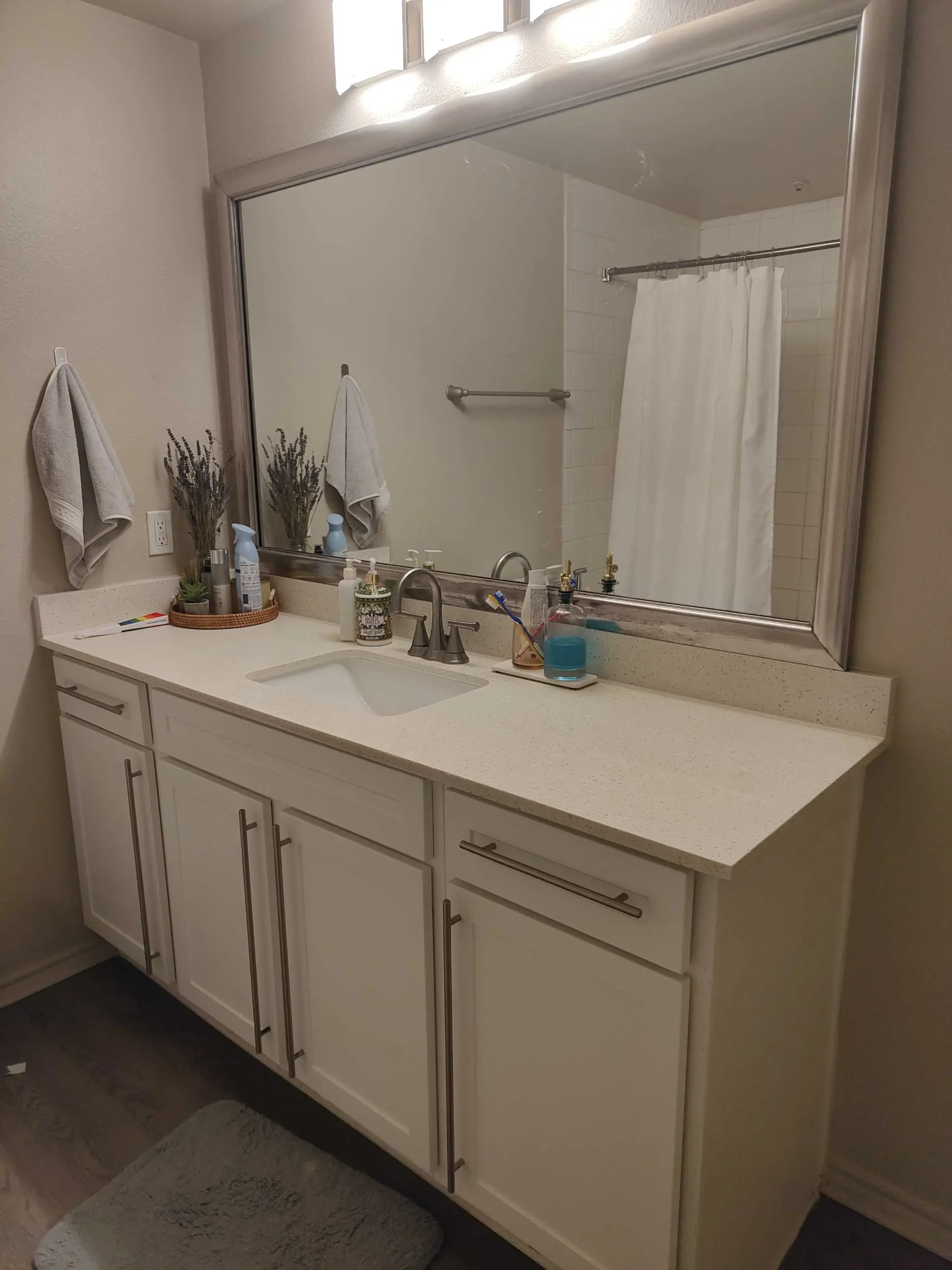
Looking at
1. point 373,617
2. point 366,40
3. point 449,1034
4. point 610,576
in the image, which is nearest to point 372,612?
point 373,617

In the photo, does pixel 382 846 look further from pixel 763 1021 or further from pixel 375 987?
pixel 763 1021

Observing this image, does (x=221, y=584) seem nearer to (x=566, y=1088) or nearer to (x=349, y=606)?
(x=349, y=606)

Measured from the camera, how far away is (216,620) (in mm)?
2248

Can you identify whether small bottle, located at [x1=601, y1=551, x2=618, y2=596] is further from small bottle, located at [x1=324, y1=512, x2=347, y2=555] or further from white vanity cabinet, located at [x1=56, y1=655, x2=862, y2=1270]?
small bottle, located at [x1=324, y1=512, x2=347, y2=555]

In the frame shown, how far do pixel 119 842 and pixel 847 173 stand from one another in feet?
6.40

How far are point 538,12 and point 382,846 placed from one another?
4.90 feet

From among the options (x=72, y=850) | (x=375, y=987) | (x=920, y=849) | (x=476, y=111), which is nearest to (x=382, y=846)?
(x=375, y=987)

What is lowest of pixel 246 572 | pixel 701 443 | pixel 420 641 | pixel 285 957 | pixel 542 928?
pixel 285 957

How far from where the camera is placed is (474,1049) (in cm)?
138

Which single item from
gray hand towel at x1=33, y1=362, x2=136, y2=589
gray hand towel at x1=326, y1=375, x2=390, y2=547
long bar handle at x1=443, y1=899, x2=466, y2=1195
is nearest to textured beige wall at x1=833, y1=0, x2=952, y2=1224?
long bar handle at x1=443, y1=899, x2=466, y2=1195

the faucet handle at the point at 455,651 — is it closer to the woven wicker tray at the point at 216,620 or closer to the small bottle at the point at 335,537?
the small bottle at the point at 335,537

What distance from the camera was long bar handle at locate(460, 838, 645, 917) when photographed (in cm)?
113

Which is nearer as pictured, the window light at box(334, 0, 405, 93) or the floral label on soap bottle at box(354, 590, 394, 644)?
the window light at box(334, 0, 405, 93)

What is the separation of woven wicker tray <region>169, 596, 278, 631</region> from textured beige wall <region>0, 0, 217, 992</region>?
179mm
